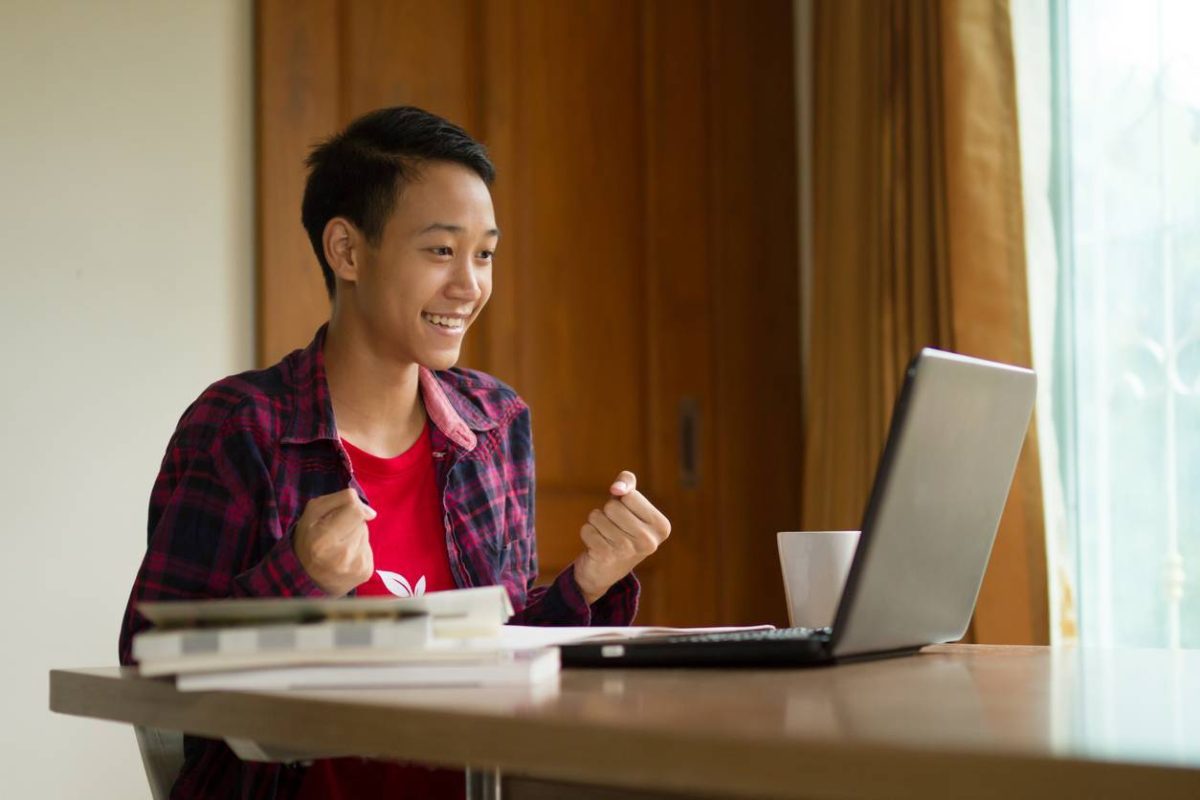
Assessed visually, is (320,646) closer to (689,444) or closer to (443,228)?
(443,228)

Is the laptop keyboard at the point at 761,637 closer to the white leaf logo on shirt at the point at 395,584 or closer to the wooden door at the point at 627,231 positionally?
the white leaf logo on shirt at the point at 395,584

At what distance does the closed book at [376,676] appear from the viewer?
78 cm

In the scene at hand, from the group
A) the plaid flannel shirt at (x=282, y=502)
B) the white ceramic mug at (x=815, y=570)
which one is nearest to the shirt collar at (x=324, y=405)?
the plaid flannel shirt at (x=282, y=502)

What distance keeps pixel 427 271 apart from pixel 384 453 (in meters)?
0.24

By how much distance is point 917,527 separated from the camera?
97 centimetres

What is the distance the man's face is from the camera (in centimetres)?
172

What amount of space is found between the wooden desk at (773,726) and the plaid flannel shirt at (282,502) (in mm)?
353

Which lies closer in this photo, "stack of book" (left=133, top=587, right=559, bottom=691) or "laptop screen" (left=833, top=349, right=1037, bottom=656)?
"stack of book" (left=133, top=587, right=559, bottom=691)

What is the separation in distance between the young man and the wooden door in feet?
2.10

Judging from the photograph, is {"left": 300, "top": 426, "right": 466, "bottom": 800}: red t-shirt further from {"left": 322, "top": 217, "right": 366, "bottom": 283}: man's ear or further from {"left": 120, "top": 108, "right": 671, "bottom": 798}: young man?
{"left": 322, "top": 217, "right": 366, "bottom": 283}: man's ear

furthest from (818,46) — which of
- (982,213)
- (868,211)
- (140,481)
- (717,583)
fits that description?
(140,481)

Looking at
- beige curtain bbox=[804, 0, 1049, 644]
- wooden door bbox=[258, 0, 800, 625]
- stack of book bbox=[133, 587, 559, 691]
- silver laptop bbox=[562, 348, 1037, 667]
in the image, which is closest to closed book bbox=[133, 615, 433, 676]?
stack of book bbox=[133, 587, 559, 691]

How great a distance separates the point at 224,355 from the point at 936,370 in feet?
5.39

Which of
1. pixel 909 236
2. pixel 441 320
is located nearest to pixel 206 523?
pixel 441 320
